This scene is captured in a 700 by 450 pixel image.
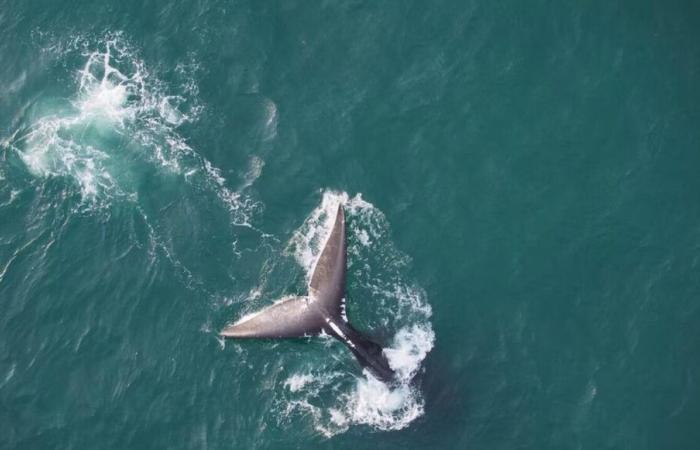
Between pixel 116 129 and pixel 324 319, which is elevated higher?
pixel 116 129

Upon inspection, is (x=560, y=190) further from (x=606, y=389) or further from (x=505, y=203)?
(x=606, y=389)

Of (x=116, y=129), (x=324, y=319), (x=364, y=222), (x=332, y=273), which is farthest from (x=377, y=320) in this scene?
(x=116, y=129)

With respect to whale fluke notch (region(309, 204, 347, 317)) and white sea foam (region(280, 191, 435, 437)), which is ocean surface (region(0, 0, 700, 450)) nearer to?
white sea foam (region(280, 191, 435, 437))

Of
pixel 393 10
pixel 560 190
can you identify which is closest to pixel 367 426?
pixel 560 190

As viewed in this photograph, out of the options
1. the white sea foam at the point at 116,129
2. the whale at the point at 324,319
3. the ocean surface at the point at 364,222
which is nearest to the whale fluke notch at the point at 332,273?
the whale at the point at 324,319

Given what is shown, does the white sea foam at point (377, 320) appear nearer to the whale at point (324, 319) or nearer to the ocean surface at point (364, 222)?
the ocean surface at point (364, 222)

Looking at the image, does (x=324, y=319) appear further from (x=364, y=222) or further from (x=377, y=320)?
(x=364, y=222)
